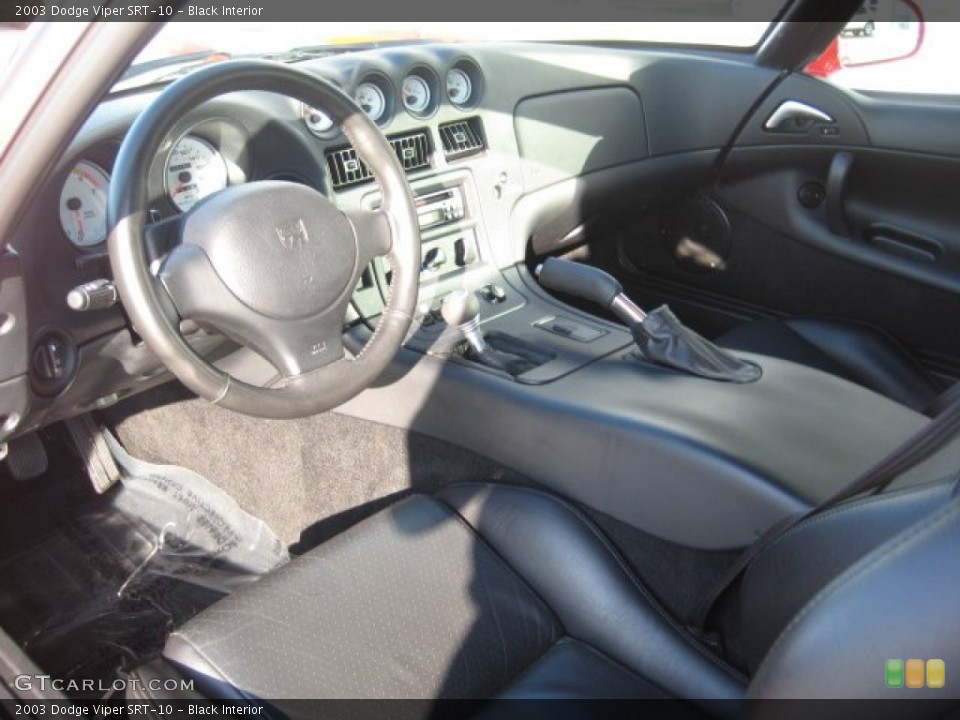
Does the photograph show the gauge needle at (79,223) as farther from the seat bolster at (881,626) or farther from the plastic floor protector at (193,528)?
the seat bolster at (881,626)

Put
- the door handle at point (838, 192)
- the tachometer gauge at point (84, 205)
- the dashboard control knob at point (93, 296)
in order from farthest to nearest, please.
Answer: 1. the door handle at point (838, 192)
2. the tachometer gauge at point (84, 205)
3. the dashboard control knob at point (93, 296)

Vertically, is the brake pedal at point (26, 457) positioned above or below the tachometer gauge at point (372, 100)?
below

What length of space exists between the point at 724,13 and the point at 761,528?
6.01 feet

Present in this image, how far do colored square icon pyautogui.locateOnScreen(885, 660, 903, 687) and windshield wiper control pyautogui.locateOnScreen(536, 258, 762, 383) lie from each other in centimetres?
105

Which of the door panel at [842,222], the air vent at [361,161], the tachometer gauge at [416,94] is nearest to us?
the air vent at [361,161]

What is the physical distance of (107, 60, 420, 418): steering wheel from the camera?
3.90ft

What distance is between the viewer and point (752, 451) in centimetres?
142

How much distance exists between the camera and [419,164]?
2.04m

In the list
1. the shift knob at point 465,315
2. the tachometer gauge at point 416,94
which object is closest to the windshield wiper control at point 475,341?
the shift knob at point 465,315

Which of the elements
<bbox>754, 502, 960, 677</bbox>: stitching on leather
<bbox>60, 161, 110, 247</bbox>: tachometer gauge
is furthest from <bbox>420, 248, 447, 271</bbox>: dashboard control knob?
<bbox>754, 502, 960, 677</bbox>: stitching on leather

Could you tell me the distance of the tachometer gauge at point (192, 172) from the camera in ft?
4.85

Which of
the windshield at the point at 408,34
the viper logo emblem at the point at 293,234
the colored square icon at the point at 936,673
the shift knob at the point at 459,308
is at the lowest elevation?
the colored square icon at the point at 936,673

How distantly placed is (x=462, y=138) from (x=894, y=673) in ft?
5.51

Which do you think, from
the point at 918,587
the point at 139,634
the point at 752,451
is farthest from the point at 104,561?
the point at 918,587
